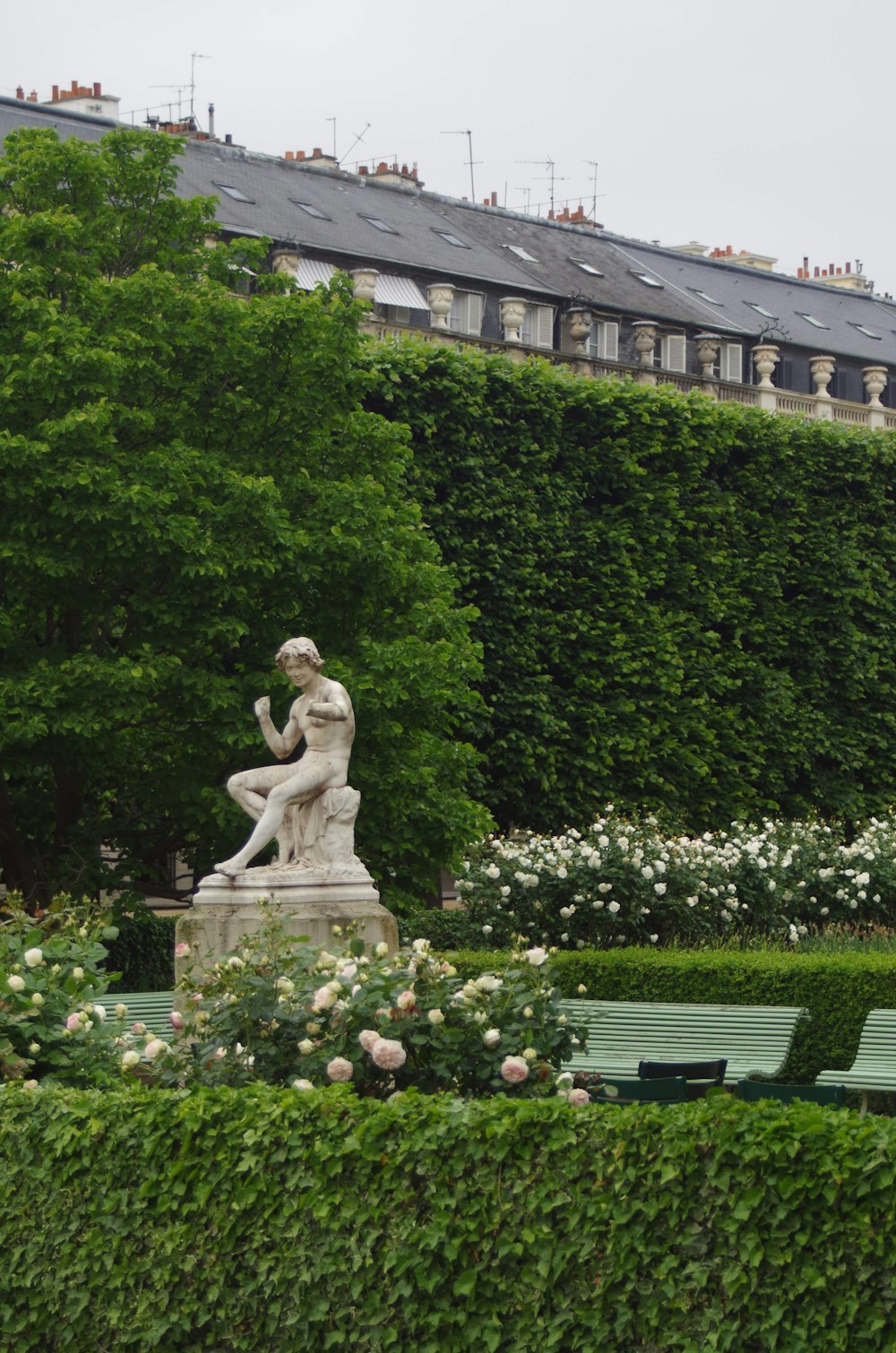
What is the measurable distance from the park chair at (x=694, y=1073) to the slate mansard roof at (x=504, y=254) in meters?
20.4

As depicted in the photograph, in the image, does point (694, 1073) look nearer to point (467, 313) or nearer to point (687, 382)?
point (467, 313)

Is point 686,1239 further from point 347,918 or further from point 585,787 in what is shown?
point 585,787

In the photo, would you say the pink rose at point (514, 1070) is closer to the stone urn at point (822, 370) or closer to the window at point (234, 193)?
the window at point (234, 193)

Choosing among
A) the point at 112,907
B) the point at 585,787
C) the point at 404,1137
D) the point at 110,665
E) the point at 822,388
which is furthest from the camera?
the point at 822,388

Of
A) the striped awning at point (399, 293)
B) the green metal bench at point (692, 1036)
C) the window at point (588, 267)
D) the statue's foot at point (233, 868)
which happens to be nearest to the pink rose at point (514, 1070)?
the green metal bench at point (692, 1036)

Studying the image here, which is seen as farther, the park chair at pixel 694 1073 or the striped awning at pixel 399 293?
the striped awning at pixel 399 293

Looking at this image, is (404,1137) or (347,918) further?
(347,918)

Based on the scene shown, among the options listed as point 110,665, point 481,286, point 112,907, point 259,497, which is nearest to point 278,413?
point 259,497

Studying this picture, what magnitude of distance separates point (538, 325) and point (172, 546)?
2108cm

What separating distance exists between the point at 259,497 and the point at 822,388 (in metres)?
24.8

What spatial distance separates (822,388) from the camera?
127 feet

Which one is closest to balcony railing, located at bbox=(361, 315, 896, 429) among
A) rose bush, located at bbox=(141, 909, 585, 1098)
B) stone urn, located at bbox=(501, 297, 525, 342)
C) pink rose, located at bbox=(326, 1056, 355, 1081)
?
stone urn, located at bbox=(501, 297, 525, 342)

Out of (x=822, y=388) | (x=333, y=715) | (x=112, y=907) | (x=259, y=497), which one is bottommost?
(x=112, y=907)

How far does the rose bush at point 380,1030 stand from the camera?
273 inches
